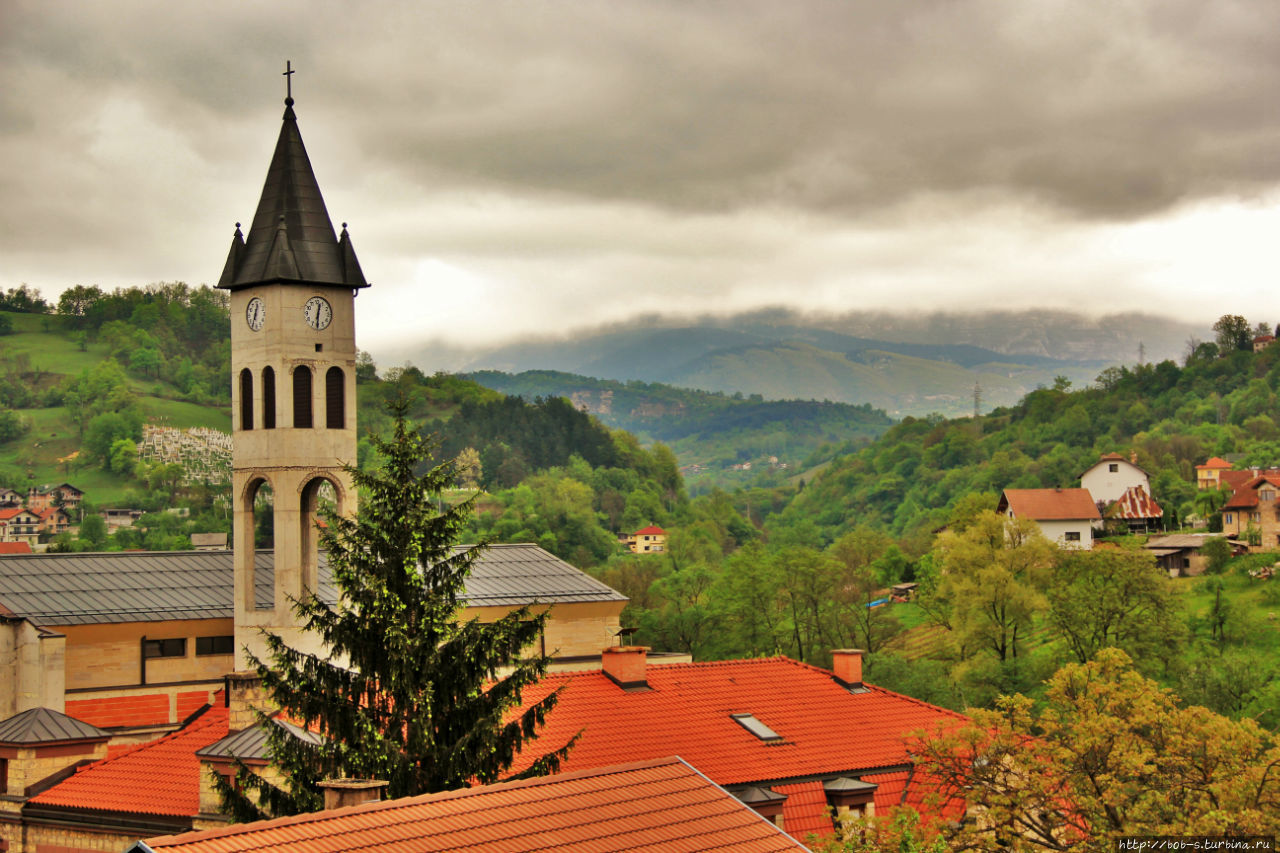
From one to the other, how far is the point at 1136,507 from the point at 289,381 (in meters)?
107

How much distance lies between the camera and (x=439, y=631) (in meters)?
22.3

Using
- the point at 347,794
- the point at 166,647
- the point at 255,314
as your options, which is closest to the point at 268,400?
the point at 255,314

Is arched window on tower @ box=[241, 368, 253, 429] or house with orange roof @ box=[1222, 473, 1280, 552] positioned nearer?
arched window on tower @ box=[241, 368, 253, 429]

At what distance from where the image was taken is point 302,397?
1280 inches

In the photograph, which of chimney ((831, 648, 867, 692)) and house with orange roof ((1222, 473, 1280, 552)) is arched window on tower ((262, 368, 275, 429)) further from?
house with orange roof ((1222, 473, 1280, 552))

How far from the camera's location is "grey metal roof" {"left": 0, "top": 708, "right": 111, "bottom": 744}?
2839 cm

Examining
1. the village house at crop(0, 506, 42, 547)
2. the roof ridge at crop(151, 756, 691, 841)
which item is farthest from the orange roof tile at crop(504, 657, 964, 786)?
the village house at crop(0, 506, 42, 547)

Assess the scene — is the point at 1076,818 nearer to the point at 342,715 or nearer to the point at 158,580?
the point at 342,715

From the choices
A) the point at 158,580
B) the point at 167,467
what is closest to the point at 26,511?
the point at 167,467

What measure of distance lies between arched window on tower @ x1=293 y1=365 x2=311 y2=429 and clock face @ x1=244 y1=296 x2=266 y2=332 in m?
1.51

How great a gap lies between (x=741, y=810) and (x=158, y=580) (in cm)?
2382

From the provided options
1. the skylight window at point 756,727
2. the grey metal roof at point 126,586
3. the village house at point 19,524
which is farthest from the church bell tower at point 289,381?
the village house at point 19,524

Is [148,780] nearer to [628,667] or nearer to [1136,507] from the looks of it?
[628,667]

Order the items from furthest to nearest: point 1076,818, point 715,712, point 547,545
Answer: point 547,545 → point 715,712 → point 1076,818
